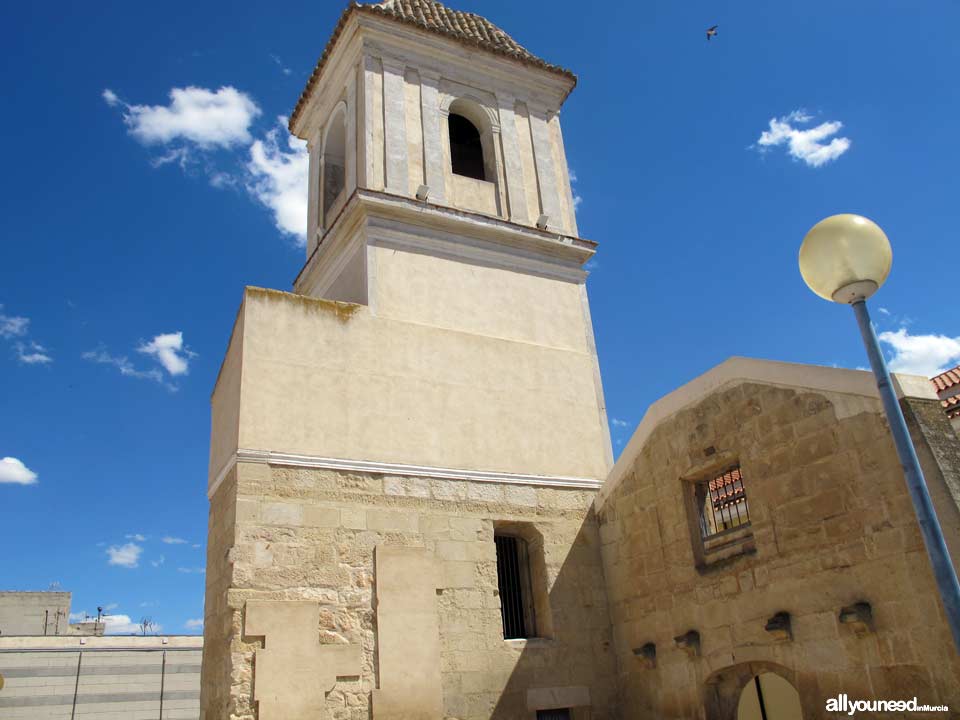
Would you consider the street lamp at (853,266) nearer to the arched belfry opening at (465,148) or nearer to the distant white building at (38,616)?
the arched belfry opening at (465,148)

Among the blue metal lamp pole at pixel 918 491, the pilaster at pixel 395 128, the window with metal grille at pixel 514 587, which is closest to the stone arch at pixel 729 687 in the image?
the window with metal grille at pixel 514 587

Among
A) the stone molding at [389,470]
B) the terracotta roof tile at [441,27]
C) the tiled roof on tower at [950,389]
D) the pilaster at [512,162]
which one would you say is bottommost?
the stone molding at [389,470]

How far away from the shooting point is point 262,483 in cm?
892

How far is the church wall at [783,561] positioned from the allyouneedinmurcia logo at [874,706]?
6cm

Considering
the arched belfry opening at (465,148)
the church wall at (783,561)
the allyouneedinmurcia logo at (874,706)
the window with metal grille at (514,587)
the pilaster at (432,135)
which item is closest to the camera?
the allyouneedinmurcia logo at (874,706)

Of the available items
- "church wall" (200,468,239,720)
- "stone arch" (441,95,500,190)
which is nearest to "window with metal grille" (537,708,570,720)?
"church wall" (200,468,239,720)

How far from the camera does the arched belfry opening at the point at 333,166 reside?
14.4 m

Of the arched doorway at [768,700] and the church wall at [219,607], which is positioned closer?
the church wall at [219,607]

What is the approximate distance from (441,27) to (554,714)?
10657mm

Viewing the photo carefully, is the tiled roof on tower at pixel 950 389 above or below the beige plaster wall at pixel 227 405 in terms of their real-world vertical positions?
above

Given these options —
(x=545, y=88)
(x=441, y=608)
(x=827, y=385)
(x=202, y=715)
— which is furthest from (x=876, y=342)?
(x=545, y=88)

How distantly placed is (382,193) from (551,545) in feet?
17.8

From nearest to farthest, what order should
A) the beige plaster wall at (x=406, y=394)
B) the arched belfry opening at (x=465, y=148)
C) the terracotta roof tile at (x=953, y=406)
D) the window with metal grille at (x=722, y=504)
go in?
the window with metal grille at (x=722, y=504), the beige plaster wall at (x=406, y=394), the terracotta roof tile at (x=953, y=406), the arched belfry opening at (x=465, y=148)

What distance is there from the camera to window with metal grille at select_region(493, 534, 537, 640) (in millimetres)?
10242
